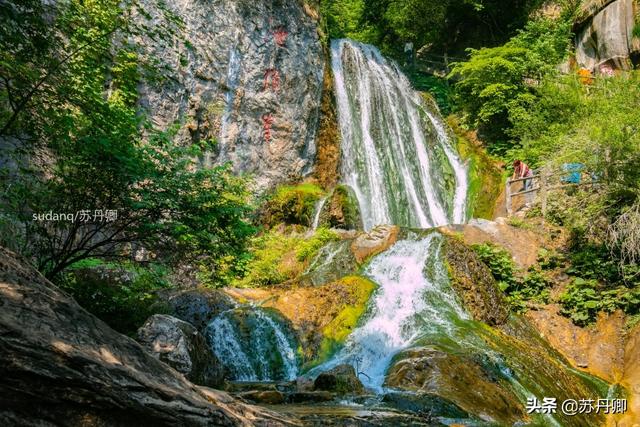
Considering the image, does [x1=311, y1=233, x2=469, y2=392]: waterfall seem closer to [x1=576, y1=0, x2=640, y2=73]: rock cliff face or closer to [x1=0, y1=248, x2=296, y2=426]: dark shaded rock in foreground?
[x1=0, y1=248, x2=296, y2=426]: dark shaded rock in foreground

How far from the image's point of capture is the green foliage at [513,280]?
38.7 feet

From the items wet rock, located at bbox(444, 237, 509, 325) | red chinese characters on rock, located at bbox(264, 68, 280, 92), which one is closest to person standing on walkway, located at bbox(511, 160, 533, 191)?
wet rock, located at bbox(444, 237, 509, 325)

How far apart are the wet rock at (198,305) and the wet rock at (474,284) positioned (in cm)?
494

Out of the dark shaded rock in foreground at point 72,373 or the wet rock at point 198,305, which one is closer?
the dark shaded rock in foreground at point 72,373

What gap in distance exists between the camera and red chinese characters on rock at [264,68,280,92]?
16.9m

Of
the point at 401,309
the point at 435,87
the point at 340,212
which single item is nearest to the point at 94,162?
the point at 401,309

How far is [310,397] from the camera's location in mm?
6070

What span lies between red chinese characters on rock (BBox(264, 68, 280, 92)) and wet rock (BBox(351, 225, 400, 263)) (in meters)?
6.96

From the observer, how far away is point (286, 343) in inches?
358

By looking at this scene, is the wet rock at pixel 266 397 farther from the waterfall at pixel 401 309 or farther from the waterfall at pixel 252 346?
the waterfall at pixel 252 346

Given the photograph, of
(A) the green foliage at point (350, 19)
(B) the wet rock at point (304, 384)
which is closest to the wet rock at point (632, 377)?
(B) the wet rock at point (304, 384)

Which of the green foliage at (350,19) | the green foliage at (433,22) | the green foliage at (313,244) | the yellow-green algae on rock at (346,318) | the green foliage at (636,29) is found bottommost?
the yellow-green algae on rock at (346,318)

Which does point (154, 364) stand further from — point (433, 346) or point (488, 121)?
point (488, 121)

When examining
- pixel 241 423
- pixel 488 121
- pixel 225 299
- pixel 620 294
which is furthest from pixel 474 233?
pixel 241 423
